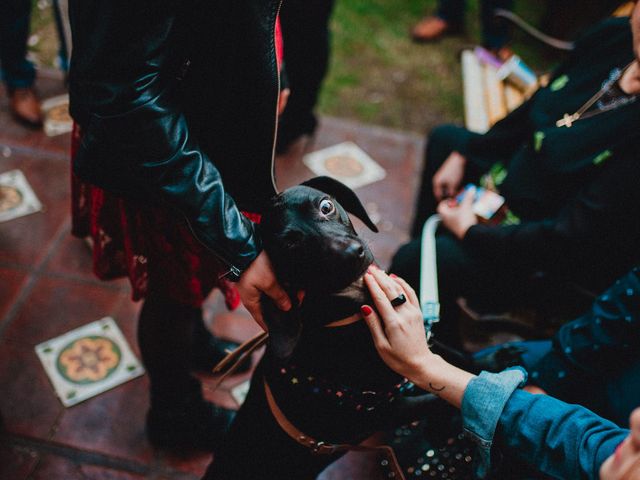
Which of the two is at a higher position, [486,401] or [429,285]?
[486,401]

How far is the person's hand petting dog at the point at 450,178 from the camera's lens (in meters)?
2.68

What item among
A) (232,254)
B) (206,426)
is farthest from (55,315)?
(232,254)

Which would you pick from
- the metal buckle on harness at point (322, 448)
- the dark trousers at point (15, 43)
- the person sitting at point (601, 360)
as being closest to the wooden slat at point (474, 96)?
the person sitting at point (601, 360)

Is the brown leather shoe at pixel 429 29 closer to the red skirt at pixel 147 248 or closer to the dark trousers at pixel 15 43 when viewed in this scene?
Answer: the dark trousers at pixel 15 43

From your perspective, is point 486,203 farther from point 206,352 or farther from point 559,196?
point 206,352

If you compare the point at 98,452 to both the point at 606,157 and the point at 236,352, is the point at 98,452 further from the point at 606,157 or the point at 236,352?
the point at 606,157

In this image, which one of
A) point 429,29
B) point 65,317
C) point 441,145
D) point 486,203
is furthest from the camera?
point 429,29

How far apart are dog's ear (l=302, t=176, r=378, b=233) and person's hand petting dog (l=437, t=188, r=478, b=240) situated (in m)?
0.90

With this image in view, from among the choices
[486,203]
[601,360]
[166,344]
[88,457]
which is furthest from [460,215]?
[88,457]

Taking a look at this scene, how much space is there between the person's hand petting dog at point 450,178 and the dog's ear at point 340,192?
121 cm

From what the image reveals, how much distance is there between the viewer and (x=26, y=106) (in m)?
3.52

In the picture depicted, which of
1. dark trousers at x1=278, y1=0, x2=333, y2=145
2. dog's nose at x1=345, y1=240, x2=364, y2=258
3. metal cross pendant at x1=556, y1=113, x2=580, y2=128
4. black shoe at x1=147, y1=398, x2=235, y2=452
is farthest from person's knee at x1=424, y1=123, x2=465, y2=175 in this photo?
dog's nose at x1=345, y1=240, x2=364, y2=258

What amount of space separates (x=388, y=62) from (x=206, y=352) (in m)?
3.35

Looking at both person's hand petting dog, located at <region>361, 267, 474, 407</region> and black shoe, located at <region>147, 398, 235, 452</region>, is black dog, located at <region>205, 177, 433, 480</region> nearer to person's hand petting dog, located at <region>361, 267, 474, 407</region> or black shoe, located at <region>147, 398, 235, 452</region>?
person's hand petting dog, located at <region>361, 267, 474, 407</region>
